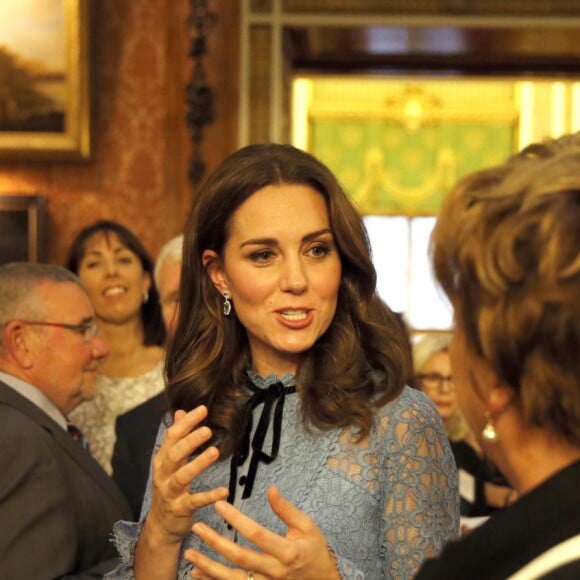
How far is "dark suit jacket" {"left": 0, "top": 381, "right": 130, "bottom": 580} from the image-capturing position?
10.5 feet

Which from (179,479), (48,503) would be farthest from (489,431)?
(48,503)

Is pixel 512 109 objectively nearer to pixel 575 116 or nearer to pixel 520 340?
pixel 575 116

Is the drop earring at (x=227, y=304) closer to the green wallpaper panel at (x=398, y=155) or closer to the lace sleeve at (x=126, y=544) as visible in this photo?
the lace sleeve at (x=126, y=544)

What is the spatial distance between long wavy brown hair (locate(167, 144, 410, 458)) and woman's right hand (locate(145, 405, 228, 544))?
0.83ft

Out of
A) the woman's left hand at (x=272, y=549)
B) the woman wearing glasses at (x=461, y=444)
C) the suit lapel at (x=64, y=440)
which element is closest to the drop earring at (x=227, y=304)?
the woman's left hand at (x=272, y=549)

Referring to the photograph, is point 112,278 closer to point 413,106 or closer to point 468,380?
point 468,380

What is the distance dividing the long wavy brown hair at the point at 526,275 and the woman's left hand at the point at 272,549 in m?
0.66

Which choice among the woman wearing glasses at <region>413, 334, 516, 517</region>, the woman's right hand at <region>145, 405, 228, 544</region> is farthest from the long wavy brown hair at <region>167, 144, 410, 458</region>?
the woman wearing glasses at <region>413, 334, 516, 517</region>

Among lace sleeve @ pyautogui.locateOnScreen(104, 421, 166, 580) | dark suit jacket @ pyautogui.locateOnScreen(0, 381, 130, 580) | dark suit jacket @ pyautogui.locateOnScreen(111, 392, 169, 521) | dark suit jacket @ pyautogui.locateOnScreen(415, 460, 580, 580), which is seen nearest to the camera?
dark suit jacket @ pyautogui.locateOnScreen(415, 460, 580, 580)

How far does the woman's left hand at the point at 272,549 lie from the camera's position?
2.11 metres

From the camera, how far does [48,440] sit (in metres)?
3.45

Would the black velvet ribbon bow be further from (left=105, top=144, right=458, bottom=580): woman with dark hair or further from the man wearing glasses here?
the man wearing glasses

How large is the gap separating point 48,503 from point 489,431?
190cm

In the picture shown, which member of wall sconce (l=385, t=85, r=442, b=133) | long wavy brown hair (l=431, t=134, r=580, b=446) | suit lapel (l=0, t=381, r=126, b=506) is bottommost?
suit lapel (l=0, t=381, r=126, b=506)
